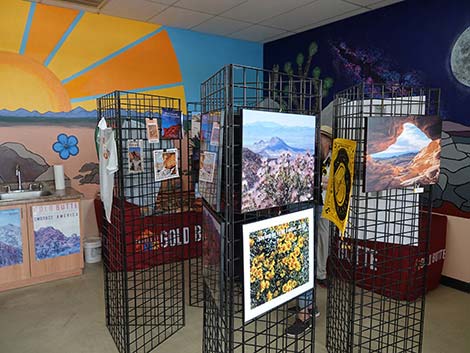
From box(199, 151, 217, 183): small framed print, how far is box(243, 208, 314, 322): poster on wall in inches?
11.7

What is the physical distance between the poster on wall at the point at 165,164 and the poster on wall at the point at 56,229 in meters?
1.65

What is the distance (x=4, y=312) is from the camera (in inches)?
119

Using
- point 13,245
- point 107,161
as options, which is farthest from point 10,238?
point 107,161

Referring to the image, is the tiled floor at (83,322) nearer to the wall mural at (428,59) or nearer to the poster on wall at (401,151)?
the wall mural at (428,59)

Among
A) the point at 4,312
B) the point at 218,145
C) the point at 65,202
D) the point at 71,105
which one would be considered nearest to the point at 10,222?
the point at 65,202

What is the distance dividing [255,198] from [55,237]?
292 centimetres

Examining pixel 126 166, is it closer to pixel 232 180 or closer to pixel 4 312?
pixel 232 180

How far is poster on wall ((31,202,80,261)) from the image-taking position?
→ 139 inches

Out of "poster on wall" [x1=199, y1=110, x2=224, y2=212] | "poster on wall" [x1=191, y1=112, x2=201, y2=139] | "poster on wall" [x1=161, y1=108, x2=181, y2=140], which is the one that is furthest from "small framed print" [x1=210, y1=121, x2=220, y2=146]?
"poster on wall" [x1=191, y1=112, x2=201, y2=139]

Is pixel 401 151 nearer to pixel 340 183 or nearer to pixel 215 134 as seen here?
pixel 340 183

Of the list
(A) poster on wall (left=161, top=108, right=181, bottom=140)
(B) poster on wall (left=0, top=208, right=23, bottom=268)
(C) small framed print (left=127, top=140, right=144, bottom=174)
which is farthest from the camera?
(B) poster on wall (left=0, top=208, right=23, bottom=268)

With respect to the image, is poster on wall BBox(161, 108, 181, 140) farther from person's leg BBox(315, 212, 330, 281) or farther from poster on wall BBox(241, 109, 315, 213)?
person's leg BBox(315, 212, 330, 281)

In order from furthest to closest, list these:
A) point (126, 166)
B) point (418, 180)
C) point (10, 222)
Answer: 1. point (10, 222)
2. point (126, 166)
3. point (418, 180)

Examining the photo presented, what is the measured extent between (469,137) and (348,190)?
88.5 inches
